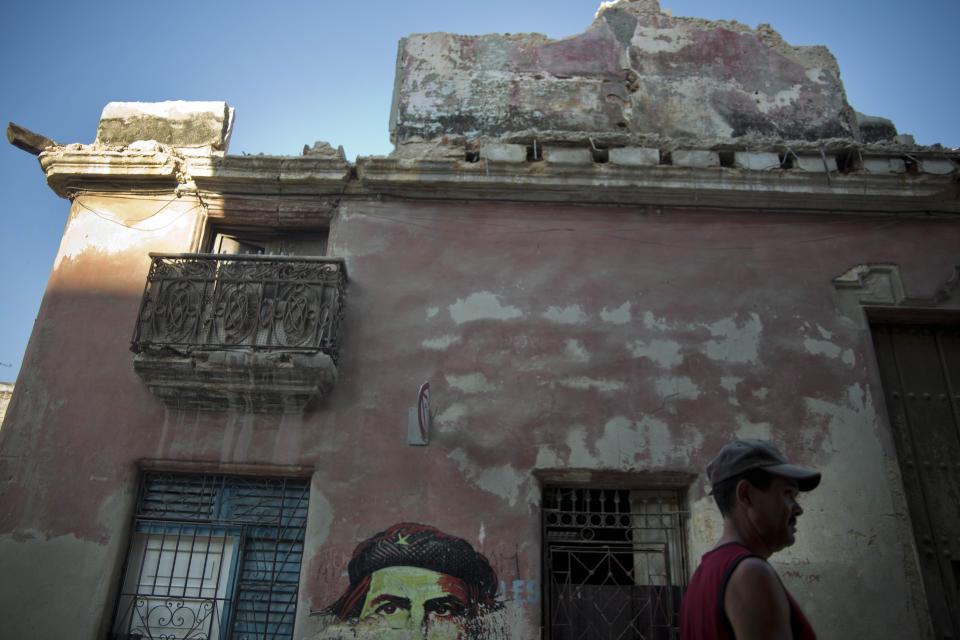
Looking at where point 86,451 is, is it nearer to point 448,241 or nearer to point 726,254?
point 448,241

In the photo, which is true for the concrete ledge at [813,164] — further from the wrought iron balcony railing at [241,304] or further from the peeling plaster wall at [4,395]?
the peeling plaster wall at [4,395]

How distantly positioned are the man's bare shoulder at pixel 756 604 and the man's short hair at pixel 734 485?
0.29 metres

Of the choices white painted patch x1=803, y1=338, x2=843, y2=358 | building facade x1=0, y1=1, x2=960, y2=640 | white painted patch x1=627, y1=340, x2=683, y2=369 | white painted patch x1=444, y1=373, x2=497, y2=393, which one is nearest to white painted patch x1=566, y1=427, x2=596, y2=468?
building facade x1=0, y1=1, x2=960, y2=640

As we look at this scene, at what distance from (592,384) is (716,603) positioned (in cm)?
423

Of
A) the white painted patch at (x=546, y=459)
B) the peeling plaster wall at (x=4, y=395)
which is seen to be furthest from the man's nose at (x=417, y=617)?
the peeling plaster wall at (x=4, y=395)

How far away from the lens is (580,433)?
6.13 meters

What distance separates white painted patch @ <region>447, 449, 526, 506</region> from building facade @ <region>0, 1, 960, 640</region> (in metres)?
0.03

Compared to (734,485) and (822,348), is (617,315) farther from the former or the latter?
(734,485)

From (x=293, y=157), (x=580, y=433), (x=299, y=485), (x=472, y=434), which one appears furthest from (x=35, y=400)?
(x=580, y=433)

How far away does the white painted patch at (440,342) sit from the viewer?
255 inches

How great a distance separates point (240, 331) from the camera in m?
6.27

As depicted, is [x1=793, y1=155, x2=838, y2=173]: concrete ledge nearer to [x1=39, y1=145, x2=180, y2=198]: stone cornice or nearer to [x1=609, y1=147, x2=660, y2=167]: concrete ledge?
[x1=609, y1=147, x2=660, y2=167]: concrete ledge

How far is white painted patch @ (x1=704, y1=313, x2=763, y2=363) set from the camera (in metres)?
6.45

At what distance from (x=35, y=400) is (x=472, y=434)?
3656 millimetres
